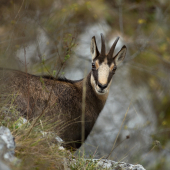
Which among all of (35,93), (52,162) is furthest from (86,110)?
(52,162)

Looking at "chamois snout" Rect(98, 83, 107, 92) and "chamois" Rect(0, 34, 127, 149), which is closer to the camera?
"chamois" Rect(0, 34, 127, 149)

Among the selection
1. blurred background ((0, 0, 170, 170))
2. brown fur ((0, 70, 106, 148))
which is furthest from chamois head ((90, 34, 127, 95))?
blurred background ((0, 0, 170, 170))

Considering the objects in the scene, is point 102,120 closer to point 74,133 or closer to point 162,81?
point 162,81

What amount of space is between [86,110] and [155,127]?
23.0ft

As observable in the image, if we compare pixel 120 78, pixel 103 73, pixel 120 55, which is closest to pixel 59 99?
pixel 103 73

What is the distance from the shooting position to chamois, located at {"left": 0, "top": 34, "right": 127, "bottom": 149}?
547 centimetres

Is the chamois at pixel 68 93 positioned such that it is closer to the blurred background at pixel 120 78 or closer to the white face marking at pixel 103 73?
the white face marking at pixel 103 73

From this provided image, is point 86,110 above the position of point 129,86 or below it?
below

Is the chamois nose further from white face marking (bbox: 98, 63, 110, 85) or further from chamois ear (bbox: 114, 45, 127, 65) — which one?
chamois ear (bbox: 114, 45, 127, 65)

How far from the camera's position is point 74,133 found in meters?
6.12

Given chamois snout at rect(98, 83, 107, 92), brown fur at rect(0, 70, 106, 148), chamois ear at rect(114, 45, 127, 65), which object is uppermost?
chamois ear at rect(114, 45, 127, 65)

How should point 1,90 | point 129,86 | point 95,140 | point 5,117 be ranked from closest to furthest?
1. point 5,117
2. point 1,90
3. point 95,140
4. point 129,86

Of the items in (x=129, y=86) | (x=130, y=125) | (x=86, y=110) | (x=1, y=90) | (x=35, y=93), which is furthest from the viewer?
(x=129, y=86)

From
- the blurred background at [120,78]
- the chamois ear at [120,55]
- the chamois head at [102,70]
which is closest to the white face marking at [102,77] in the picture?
the chamois head at [102,70]
